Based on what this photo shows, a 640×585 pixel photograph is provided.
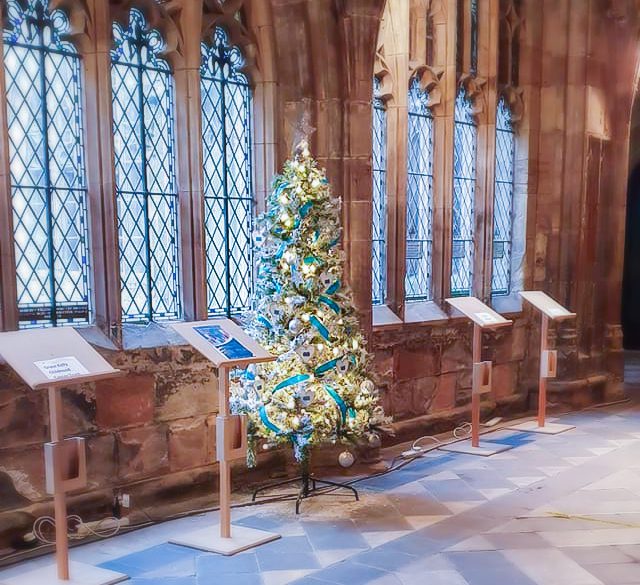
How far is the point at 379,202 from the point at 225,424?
340cm

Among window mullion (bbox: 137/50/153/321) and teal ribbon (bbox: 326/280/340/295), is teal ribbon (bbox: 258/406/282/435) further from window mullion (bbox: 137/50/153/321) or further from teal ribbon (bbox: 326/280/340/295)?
window mullion (bbox: 137/50/153/321)

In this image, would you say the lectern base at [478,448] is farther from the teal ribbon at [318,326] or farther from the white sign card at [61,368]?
the white sign card at [61,368]

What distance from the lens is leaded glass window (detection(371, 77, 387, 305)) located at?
734cm

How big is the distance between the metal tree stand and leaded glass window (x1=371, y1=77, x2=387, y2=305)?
2.08m

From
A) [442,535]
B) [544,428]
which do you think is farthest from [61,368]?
[544,428]

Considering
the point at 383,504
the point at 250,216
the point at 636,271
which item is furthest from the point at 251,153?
the point at 636,271

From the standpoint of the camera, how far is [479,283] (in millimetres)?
8383

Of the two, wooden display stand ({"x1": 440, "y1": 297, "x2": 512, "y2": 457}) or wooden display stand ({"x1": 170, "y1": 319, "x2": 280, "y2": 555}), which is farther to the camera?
wooden display stand ({"x1": 440, "y1": 297, "x2": 512, "y2": 457})

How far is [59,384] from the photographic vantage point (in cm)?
386

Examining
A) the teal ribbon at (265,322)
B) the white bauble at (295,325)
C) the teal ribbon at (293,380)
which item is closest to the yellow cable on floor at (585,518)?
the teal ribbon at (293,380)

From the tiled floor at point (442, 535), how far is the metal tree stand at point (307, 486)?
105 mm

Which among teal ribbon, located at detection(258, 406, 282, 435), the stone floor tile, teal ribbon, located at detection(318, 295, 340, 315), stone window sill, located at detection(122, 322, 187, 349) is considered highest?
teal ribbon, located at detection(318, 295, 340, 315)

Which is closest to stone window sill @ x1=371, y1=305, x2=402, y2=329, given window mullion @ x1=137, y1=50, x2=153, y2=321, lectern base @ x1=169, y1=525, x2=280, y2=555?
window mullion @ x1=137, y1=50, x2=153, y2=321

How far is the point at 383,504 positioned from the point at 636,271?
31.8 ft
